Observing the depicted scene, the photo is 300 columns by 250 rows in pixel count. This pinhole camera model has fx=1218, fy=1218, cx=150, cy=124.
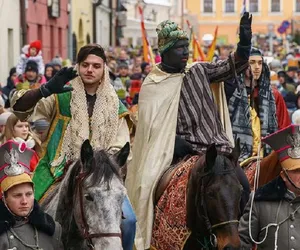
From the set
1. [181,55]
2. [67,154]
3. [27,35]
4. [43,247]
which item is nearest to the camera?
[43,247]

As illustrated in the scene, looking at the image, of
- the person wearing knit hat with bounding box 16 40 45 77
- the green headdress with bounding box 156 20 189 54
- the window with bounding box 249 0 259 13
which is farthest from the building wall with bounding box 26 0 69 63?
the window with bounding box 249 0 259 13

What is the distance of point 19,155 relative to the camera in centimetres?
776

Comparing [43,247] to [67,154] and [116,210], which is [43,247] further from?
[67,154]

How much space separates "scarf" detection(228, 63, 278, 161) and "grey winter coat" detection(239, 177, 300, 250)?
3209 mm

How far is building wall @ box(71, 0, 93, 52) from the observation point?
42781 millimetres

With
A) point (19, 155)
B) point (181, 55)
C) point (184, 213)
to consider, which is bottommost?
point (184, 213)

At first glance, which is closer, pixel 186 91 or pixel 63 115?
pixel 63 115

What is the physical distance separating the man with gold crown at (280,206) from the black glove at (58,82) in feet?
5.15

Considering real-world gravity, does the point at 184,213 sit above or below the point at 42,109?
below

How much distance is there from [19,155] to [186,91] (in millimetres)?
2824

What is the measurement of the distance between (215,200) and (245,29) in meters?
1.62

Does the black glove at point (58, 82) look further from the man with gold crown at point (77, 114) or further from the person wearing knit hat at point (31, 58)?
the person wearing knit hat at point (31, 58)

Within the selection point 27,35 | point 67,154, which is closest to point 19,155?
point 67,154

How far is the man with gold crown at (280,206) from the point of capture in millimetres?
8008
